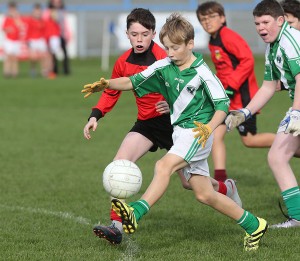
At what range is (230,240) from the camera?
6863mm

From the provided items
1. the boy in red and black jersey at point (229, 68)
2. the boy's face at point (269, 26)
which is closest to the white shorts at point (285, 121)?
the boy's face at point (269, 26)

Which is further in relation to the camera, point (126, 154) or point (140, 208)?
point (126, 154)

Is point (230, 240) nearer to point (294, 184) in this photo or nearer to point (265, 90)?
point (294, 184)

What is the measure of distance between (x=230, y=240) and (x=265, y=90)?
1541 mm

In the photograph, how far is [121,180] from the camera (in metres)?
6.30

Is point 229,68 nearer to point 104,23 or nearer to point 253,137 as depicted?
point 253,137

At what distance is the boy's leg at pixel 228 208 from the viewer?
6418 mm

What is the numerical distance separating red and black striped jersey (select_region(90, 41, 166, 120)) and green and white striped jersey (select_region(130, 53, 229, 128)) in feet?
2.45

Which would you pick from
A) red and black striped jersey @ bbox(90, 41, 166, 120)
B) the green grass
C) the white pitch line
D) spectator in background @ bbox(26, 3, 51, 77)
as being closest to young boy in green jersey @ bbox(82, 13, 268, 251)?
the green grass

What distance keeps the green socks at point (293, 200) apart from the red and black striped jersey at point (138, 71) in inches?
55.0

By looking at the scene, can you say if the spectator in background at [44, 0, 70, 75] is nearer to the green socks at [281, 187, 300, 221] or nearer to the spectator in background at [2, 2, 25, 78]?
the spectator in background at [2, 2, 25, 78]

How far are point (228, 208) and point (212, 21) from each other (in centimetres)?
385

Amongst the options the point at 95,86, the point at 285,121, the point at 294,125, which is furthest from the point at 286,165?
the point at 95,86

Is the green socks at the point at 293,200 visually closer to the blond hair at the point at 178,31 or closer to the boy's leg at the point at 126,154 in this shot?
the boy's leg at the point at 126,154
